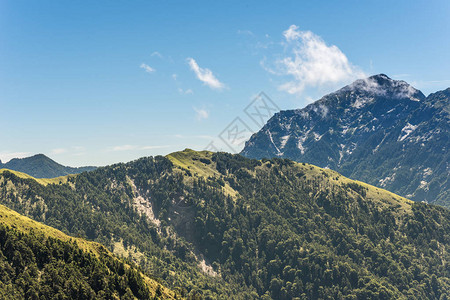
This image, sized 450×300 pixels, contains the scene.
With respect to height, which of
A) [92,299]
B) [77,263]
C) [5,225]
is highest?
[5,225]

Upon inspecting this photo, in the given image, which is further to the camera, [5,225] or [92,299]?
[5,225]

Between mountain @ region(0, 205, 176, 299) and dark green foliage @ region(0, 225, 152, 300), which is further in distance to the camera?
mountain @ region(0, 205, 176, 299)

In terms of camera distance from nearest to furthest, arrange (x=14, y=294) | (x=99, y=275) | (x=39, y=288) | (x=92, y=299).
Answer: (x=14, y=294), (x=39, y=288), (x=92, y=299), (x=99, y=275)

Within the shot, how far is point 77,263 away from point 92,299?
27.2 m

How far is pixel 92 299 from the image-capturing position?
177750mm

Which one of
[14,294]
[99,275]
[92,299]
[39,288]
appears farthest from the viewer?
[99,275]

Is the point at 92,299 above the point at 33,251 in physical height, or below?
below

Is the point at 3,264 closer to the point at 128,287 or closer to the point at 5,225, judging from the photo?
the point at 5,225

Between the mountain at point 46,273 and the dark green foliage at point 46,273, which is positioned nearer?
the dark green foliage at point 46,273

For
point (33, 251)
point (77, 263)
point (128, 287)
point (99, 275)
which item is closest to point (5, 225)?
point (33, 251)

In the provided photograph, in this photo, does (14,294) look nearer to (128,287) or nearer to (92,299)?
(92,299)

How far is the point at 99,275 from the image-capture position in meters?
192

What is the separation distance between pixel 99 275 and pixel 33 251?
37.6 m

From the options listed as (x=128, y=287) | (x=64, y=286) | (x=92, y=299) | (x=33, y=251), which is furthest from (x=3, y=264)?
(x=128, y=287)
